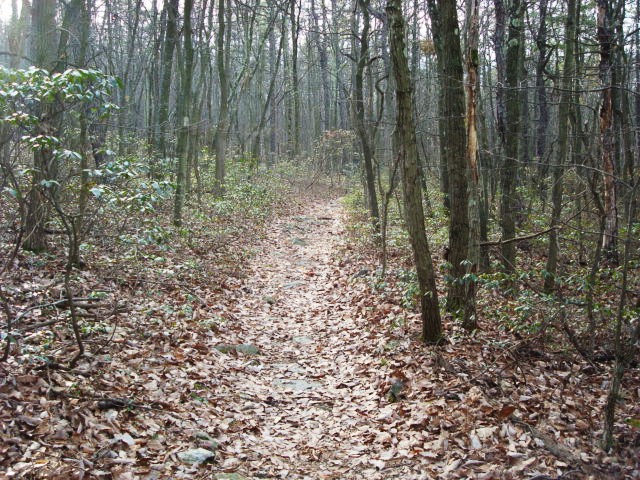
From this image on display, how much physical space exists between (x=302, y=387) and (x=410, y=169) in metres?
3.07

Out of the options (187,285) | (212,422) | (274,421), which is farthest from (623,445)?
(187,285)

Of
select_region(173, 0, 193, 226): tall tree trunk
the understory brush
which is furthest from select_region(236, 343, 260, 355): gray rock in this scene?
select_region(173, 0, 193, 226): tall tree trunk

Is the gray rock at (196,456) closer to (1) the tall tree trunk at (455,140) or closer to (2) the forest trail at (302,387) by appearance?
(2) the forest trail at (302,387)

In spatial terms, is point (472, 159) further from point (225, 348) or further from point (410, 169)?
point (225, 348)

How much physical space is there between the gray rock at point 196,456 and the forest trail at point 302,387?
0.15 m

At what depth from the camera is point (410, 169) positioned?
605 cm

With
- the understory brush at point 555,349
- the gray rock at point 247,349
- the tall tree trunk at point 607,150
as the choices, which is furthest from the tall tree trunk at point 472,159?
the tall tree trunk at point 607,150

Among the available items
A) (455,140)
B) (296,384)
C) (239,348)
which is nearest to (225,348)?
(239,348)

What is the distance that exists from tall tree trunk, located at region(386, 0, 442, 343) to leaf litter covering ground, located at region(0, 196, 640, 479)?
49 cm

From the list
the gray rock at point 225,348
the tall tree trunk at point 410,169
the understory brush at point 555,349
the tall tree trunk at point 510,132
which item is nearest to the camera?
the understory brush at point 555,349

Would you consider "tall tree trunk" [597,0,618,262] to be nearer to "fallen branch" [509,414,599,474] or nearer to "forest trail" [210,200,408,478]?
"forest trail" [210,200,408,478]

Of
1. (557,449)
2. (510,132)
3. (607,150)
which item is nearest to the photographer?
(557,449)

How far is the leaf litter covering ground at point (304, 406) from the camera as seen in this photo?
3.96 meters

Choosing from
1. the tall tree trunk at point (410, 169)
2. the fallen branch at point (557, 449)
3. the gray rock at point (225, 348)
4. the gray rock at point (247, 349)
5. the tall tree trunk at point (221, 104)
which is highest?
the tall tree trunk at point (221, 104)
